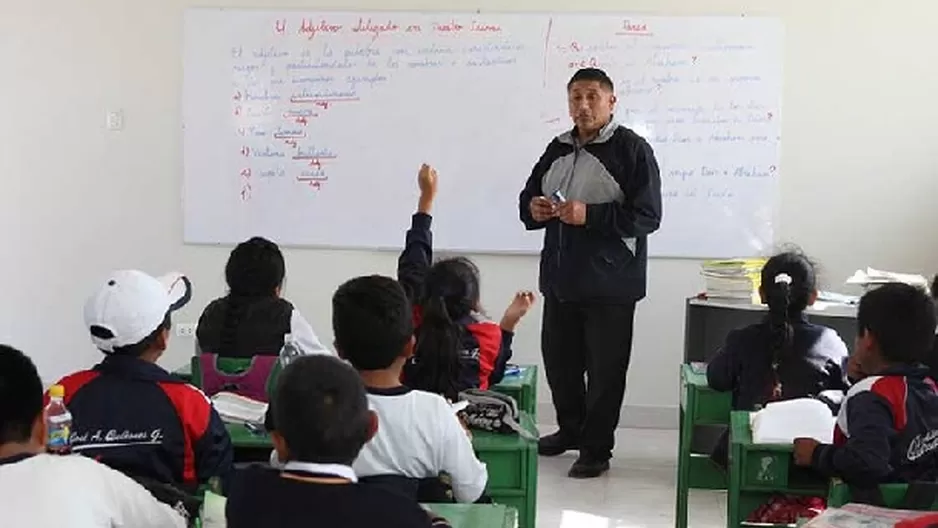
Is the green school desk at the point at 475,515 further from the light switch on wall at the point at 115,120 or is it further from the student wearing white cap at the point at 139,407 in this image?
the light switch on wall at the point at 115,120

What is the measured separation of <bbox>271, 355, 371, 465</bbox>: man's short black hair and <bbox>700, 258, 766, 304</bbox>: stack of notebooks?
349cm

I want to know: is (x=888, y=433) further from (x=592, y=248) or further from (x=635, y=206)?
(x=592, y=248)

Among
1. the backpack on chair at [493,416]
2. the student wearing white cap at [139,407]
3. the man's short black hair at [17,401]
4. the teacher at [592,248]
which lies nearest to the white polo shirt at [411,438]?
the student wearing white cap at [139,407]

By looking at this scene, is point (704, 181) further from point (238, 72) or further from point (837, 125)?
point (238, 72)

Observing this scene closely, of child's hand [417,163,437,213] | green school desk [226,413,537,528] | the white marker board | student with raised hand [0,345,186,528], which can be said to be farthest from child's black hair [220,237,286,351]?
the white marker board

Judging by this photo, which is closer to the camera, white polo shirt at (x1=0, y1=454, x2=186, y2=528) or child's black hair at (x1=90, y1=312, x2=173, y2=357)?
white polo shirt at (x1=0, y1=454, x2=186, y2=528)

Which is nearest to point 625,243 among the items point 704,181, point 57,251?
point 704,181

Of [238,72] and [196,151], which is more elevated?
[238,72]

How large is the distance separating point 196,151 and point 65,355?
4.30 ft

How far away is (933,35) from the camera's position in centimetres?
546

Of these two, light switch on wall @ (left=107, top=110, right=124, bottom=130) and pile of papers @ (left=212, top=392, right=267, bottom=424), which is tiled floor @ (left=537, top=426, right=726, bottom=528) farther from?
light switch on wall @ (left=107, top=110, right=124, bottom=130)

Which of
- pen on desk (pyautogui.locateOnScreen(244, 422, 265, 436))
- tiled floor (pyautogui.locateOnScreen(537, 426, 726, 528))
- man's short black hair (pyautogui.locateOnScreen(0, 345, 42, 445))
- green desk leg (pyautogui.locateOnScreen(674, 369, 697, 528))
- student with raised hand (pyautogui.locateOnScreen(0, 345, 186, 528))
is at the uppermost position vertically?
man's short black hair (pyautogui.locateOnScreen(0, 345, 42, 445))

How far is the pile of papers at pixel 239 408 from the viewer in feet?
9.80

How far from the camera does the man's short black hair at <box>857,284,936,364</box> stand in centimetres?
265
